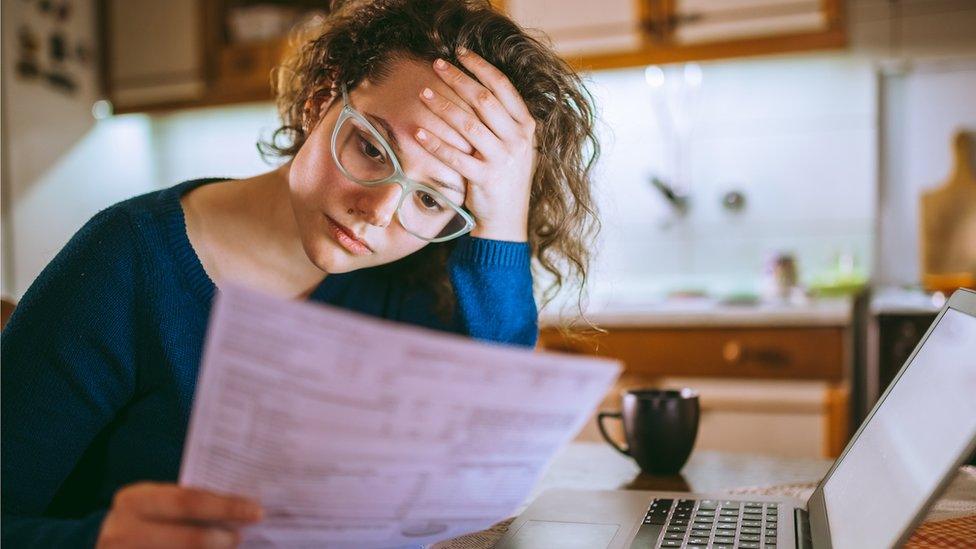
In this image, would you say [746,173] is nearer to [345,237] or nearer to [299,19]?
[299,19]

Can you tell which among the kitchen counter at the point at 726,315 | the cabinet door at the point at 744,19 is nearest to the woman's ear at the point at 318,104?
the kitchen counter at the point at 726,315

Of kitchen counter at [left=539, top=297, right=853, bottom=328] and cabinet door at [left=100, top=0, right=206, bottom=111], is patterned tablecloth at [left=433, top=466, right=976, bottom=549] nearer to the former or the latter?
kitchen counter at [left=539, top=297, right=853, bottom=328]

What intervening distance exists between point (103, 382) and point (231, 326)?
45 cm

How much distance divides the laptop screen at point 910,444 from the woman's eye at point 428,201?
464 millimetres

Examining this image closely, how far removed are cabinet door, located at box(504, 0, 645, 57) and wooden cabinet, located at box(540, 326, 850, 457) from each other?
34.0 inches

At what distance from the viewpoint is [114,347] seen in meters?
0.81

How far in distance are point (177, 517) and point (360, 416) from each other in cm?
13

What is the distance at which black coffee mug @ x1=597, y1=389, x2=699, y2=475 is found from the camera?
958 mm

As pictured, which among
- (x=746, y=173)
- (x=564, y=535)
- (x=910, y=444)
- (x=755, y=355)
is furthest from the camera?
(x=746, y=173)

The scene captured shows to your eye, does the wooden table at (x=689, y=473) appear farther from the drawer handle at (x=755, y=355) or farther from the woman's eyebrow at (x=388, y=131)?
the drawer handle at (x=755, y=355)

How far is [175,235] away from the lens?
2.96ft

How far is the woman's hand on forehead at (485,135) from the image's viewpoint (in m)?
0.85

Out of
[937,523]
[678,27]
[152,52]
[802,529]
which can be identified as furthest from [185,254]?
[152,52]

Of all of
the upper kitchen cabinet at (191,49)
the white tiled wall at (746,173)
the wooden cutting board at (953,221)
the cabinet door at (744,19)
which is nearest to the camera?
the cabinet door at (744,19)
